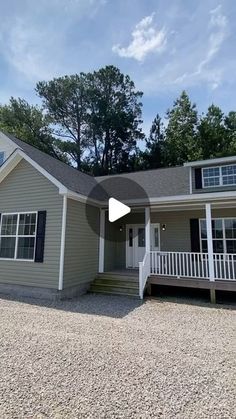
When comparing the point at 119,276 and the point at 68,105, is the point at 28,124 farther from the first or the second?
the point at 119,276

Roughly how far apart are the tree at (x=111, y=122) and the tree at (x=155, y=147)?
2.04 m

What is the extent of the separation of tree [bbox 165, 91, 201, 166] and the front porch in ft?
49.3

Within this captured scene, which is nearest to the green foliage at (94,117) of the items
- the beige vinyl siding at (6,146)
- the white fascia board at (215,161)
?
the beige vinyl siding at (6,146)

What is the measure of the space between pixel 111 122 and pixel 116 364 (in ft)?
91.0

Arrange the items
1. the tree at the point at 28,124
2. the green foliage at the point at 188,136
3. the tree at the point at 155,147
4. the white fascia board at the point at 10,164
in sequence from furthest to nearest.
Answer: the tree at the point at 28,124, the tree at the point at 155,147, the green foliage at the point at 188,136, the white fascia board at the point at 10,164

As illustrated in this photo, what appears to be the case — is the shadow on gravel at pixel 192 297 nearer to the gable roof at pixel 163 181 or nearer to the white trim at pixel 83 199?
the gable roof at pixel 163 181

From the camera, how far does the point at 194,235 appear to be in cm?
1020

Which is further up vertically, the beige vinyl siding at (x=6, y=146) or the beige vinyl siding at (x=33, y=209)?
the beige vinyl siding at (x=6, y=146)

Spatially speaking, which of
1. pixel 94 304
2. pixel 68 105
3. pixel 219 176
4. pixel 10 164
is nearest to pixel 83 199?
pixel 10 164

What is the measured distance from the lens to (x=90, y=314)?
254 inches

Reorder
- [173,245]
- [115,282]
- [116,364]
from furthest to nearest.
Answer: [173,245] < [115,282] < [116,364]

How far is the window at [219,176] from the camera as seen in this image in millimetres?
10594

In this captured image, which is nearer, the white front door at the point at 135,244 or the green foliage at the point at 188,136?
the white front door at the point at 135,244
